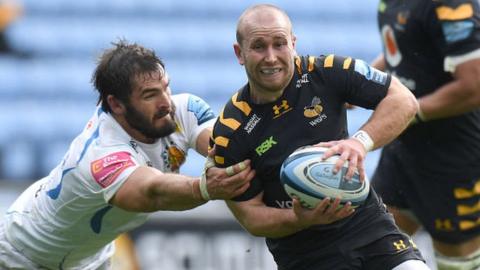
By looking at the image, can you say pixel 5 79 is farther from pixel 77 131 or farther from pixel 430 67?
pixel 430 67

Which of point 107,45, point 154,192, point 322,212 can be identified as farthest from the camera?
point 107,45

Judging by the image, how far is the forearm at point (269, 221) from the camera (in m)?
5.06

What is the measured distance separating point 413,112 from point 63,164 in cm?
215

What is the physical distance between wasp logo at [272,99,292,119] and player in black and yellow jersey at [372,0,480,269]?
6.60 feet

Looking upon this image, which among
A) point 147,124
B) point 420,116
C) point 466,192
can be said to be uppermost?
point 147,124

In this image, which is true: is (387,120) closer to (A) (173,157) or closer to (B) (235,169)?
(B) (235,169)

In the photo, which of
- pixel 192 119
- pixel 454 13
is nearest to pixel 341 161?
pixel 192 119

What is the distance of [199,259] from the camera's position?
30.7 feet

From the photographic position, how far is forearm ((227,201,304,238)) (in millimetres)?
5062

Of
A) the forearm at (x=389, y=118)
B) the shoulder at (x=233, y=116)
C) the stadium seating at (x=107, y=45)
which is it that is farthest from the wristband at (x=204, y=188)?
the stadium seating at (x=107, y=45)

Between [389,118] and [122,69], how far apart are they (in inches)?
64.7


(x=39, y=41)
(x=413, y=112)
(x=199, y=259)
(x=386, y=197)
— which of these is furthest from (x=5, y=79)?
(x=413, y=112)

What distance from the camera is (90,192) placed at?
606 cm

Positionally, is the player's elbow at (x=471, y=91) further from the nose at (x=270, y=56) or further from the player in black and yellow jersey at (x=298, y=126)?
the nose at (x=270, y=56)
